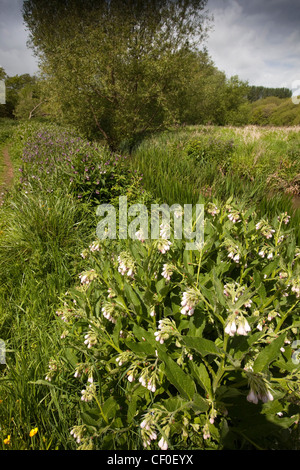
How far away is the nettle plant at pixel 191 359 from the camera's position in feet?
2.90

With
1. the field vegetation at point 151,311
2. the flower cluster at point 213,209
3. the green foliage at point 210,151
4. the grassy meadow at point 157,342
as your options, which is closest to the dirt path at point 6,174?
the field vegetation at point 151,311

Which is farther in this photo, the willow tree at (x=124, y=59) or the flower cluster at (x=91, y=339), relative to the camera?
the willow tree at (x=124, y=59)

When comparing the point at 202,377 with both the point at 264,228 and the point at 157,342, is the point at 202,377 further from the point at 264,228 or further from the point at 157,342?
the point at 264,228

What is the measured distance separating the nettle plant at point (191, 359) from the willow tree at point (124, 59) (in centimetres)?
974

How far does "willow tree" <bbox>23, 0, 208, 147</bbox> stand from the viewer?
9.32 meters

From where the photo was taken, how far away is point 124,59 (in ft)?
31.4

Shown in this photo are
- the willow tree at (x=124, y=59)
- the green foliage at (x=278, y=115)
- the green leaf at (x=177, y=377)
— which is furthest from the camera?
the green foliage at (x=278, y=115)

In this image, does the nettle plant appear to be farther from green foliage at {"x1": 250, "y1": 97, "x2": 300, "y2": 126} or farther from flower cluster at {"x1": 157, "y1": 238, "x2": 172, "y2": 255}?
green foliage at {"x1": 250, "y1": 97, "x2": 300, "y2": 126}

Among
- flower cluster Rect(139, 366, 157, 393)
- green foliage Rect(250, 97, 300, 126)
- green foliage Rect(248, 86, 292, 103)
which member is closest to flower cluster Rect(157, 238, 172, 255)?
flower cluster Rect(139, 366, 157, 393)

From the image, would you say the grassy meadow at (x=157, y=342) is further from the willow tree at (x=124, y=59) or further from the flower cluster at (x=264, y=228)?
the willow tree at (x=124, y=59)

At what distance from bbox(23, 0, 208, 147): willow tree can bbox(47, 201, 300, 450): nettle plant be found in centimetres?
974
